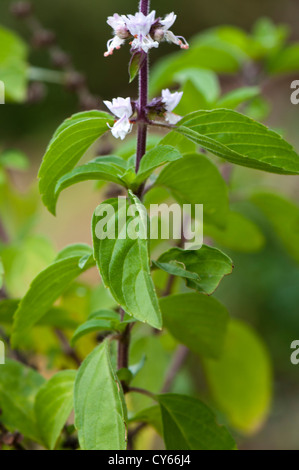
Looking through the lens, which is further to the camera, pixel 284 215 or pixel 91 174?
pixel 284 215

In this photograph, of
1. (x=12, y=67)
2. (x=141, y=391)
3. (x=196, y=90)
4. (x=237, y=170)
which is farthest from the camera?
(x=237, y=170)

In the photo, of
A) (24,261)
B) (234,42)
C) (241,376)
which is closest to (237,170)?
(234,42)

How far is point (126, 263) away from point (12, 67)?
451 mm

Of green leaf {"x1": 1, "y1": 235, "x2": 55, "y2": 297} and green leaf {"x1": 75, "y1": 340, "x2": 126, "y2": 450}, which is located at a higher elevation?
green leaf {"x1": 1, "y1": 235, "x2": 55, "y2": 297}

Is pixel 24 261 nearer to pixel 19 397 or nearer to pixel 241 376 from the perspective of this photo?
pixel 19 397

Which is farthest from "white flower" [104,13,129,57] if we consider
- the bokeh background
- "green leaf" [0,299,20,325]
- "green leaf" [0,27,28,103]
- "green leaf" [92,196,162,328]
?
the bokeh background

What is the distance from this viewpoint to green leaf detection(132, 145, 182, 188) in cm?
33

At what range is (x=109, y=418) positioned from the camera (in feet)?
1.10

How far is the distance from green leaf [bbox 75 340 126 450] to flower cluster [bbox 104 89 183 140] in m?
0.15

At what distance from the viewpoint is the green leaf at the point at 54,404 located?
1.35 feet

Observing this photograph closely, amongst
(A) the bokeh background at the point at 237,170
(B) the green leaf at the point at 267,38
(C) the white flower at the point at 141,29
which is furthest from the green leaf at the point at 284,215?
(A) the bokeh background at the point at 237,170

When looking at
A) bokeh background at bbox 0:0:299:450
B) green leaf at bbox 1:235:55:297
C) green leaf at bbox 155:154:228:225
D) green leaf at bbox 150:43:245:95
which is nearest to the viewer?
green leaf at bbox 155:154:228:225

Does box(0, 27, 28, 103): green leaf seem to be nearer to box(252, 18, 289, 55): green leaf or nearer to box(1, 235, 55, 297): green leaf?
box(1, 235, 55, 297): green leaf

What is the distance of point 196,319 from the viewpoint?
43cm
